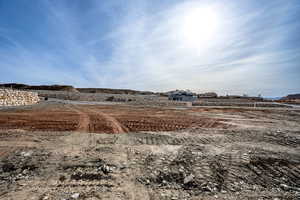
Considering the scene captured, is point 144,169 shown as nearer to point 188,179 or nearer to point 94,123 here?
point 188,179

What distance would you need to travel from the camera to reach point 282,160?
14.3 ft

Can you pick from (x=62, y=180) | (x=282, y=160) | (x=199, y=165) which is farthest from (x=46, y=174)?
(x=282, y=160)

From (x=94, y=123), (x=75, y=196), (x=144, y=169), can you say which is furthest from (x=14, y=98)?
(x=144, y=169)

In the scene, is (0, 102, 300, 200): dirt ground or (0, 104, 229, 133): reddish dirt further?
(0, 104, 229, 133): reddish dirt

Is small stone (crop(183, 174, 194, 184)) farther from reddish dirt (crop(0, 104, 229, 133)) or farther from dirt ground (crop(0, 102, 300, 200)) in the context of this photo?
reddish dirt (crop(0, 104, 229, 133))

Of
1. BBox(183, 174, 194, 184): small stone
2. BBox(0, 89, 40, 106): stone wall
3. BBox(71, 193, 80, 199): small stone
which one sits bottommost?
BBox(183, 174, 194, 184): small stone

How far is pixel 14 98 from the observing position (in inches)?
773

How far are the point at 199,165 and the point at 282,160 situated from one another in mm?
2940

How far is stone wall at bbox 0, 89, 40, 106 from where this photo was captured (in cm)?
1789

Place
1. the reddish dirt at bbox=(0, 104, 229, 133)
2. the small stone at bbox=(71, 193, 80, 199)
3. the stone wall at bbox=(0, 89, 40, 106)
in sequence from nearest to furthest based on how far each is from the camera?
the small stone at bbox=(71, 193, 80, 199), the reddish dirt at bbox=(0, 104, 229, 133), the stone wall at bbox=(0, 89, 40, 106)

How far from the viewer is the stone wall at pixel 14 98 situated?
17891 millimetres

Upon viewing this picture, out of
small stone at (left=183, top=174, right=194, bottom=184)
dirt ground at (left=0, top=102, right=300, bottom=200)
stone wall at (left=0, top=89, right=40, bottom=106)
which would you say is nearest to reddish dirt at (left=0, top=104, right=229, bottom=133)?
dirt ground at (left=0, top=102, right=300, bottom=200)

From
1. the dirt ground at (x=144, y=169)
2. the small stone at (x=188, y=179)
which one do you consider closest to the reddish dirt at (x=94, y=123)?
the dirt ground at (x=144, y=169)

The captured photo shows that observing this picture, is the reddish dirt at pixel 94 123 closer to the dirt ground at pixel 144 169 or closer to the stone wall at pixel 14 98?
the dirt ground at pixel 144 169
